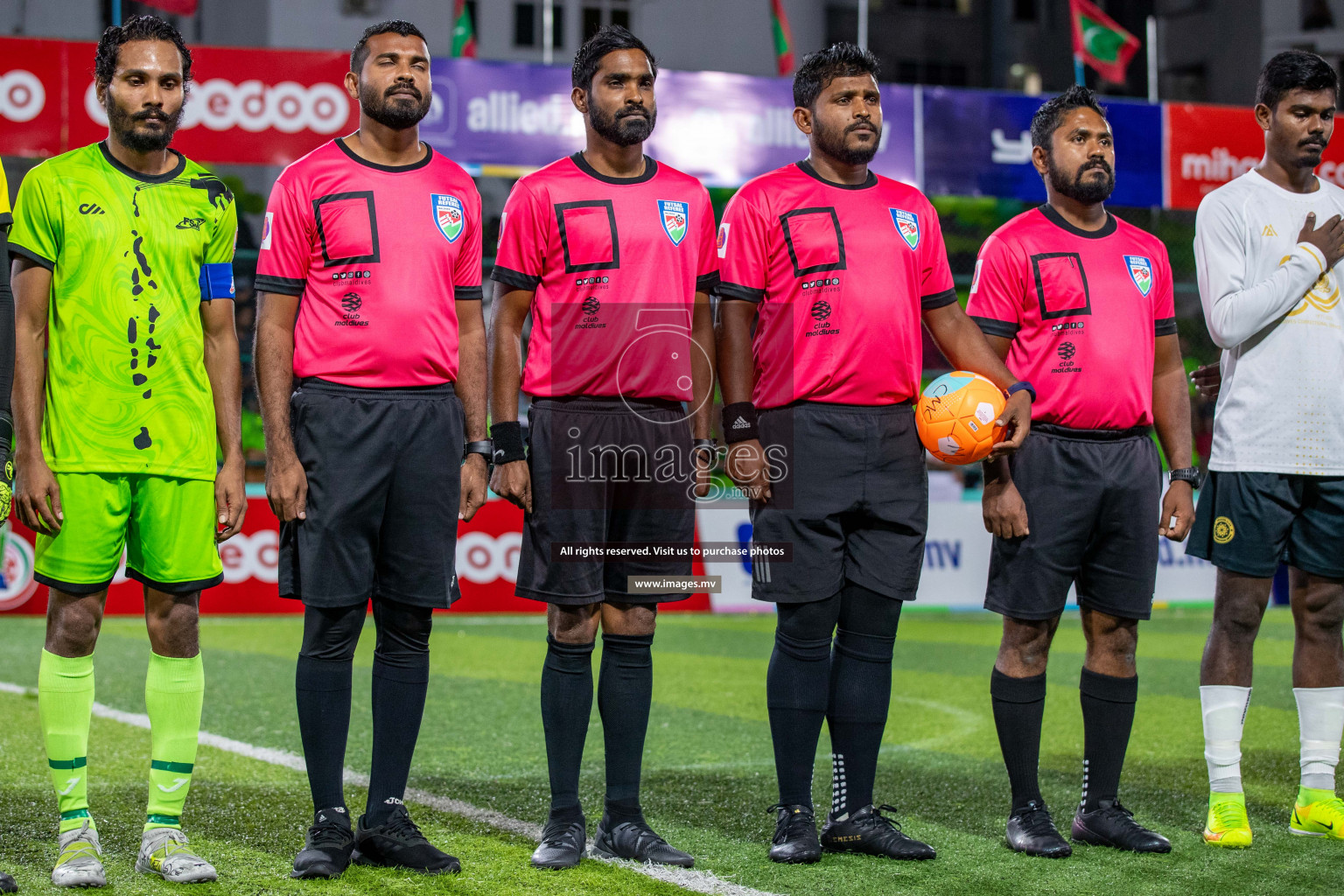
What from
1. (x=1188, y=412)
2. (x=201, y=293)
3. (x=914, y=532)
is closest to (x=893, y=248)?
(x=914, y=532)

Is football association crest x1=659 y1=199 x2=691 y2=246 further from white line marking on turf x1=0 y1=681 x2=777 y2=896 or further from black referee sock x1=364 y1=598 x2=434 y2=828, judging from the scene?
white line marking on turf x1=0 y1=681 x2=777 y2=896

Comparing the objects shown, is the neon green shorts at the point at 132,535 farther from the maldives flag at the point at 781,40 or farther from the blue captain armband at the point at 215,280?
the maldives flag at the point at 781,40

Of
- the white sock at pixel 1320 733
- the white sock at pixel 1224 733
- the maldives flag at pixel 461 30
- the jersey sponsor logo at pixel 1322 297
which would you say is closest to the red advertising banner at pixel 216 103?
the maldives flag at pixel 461 30

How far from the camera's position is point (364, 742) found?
251 inches

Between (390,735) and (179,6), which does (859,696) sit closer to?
(390,735)

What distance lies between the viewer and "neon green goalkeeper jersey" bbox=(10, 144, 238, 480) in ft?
13.0

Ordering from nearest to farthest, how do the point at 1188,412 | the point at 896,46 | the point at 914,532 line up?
the point at 914,532 → the point at 1188,412 → the point at 896,46

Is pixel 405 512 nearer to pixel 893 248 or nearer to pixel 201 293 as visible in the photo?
pixel 201 293

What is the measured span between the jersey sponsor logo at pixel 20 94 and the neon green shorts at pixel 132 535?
8.44m

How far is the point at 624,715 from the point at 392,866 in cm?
83

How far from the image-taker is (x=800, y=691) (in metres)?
4.44

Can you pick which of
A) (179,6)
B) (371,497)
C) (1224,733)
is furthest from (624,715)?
(179,6)

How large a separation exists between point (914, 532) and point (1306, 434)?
1.46m

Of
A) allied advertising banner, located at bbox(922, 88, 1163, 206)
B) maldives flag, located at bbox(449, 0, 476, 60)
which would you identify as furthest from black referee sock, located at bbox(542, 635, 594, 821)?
maldives flag, located at bbox(449, 0, 476, 60)
